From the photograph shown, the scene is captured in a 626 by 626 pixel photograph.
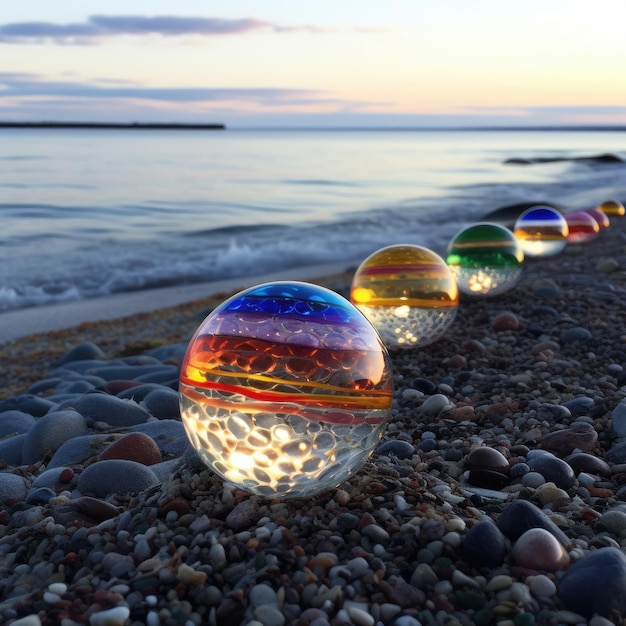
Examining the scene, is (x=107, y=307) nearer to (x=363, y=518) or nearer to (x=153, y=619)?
(x=363, y=518)

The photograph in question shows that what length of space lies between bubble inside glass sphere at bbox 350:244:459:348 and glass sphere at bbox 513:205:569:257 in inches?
182

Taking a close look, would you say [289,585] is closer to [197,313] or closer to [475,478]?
[475,478]

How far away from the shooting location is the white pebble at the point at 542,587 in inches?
89.4

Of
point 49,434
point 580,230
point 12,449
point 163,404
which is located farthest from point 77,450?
point 580,230

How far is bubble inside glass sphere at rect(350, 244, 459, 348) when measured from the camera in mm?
4832

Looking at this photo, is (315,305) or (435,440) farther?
(435,440)

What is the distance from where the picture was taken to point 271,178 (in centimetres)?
3544

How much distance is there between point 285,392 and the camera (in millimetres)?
2459

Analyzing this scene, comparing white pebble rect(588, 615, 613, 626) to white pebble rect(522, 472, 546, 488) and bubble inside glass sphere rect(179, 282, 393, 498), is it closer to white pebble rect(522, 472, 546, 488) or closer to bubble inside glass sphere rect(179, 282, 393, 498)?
bubble inside glass sphere rect(179, 282, 393, 498)

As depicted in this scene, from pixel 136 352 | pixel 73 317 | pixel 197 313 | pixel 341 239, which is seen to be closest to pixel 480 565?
pixel 136 352

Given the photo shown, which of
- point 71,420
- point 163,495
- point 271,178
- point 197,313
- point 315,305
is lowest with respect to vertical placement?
point 271,178

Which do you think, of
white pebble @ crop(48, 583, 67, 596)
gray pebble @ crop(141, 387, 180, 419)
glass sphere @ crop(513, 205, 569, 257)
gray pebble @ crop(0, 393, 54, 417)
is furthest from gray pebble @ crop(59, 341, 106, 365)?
glass sphere @ crop(513, 205, 569, 257)

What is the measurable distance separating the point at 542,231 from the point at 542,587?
24.7 feet

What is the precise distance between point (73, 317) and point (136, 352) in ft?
9.74
